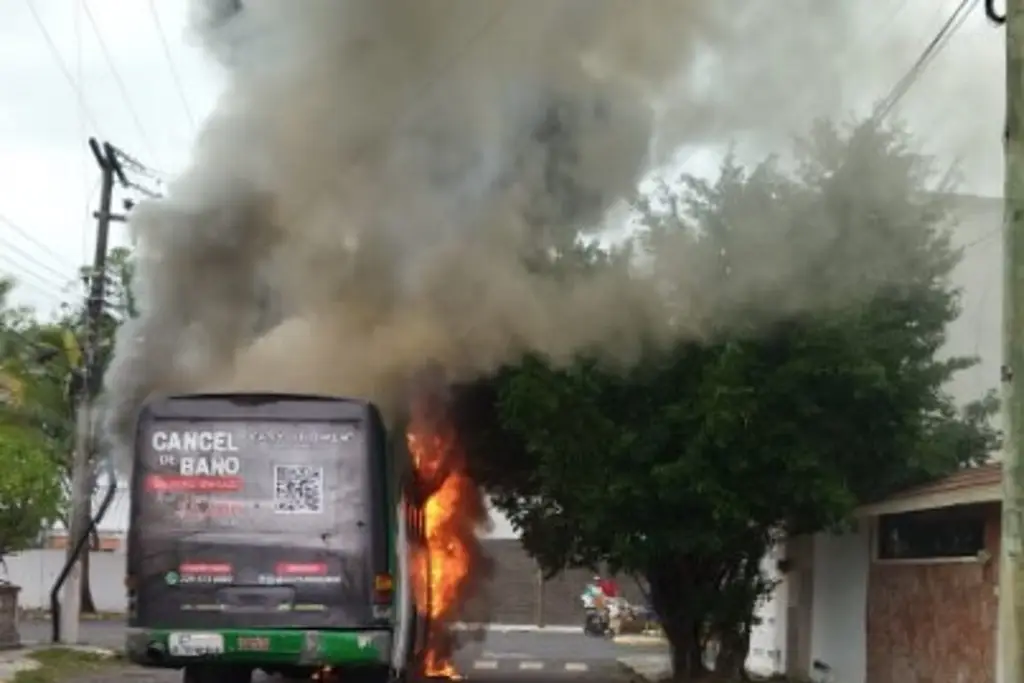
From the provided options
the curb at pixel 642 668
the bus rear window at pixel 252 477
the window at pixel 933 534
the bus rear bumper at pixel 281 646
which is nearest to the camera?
the bus rear bumper at pixel 281 646

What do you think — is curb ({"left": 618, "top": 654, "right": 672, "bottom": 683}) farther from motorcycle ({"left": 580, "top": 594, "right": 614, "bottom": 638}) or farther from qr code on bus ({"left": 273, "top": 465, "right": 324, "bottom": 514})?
motorcycle ({"left": 580, "top": 594, "right": 614, "bottom": 638})

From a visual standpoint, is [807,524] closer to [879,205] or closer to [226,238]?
[879,205]

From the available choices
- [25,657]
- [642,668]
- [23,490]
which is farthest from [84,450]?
[642,668]

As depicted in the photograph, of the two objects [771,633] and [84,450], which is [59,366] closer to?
[84,450]

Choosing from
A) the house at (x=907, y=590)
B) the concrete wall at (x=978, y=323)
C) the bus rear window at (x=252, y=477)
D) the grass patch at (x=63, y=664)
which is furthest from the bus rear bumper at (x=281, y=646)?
the concrete wall at (x=978, y=323)

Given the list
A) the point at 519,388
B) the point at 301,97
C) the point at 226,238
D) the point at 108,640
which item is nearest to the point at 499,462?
the point at 519,388

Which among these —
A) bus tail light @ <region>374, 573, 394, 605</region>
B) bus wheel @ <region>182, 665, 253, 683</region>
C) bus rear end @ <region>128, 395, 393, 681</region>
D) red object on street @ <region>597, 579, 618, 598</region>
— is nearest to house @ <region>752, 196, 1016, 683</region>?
bus tail light @ <region>374, 573, 394, 605</region>

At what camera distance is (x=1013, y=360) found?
707 cm

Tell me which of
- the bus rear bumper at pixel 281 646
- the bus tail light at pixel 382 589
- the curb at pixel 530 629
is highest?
the bus tail light at pixel 382 589

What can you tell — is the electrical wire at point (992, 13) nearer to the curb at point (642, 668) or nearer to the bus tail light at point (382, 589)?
the bus tail light at point (382, 589)

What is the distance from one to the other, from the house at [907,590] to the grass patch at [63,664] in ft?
30.3

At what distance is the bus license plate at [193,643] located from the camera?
11867mm

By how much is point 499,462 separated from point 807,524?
419 cm

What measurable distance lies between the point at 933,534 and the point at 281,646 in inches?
283
